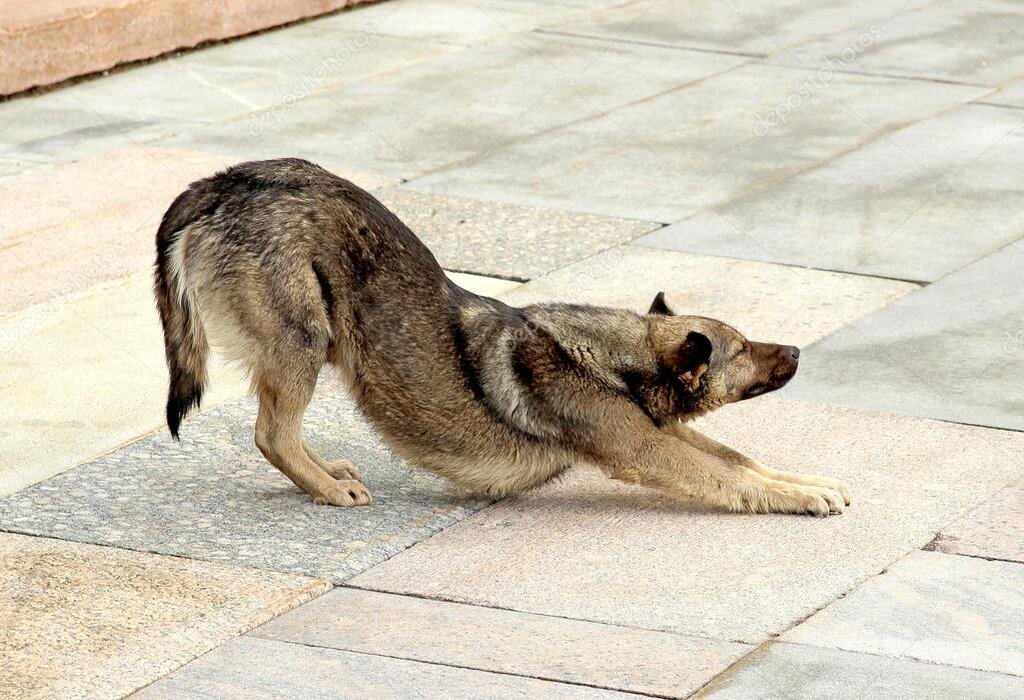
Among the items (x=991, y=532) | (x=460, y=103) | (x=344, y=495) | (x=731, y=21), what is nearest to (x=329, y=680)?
(x=344, y=495)

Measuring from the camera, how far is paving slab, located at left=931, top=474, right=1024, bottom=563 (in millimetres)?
5855

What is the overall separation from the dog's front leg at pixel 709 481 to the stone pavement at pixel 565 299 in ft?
0.39

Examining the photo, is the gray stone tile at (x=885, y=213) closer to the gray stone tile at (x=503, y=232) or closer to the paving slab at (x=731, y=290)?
the paving slab at (x=731, y=290)

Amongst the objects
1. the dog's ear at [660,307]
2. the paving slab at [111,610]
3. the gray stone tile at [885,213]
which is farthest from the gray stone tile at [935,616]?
the gray stone tile at [885,213]

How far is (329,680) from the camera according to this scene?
4.96 metres

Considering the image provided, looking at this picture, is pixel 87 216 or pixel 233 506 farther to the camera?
pixel 87 216

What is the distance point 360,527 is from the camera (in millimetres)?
6199

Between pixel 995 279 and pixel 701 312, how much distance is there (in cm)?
170

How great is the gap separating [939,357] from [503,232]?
2894 mm

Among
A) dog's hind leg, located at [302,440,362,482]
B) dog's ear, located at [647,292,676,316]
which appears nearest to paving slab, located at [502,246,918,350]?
dog's ear, located at [647,292,676,316]

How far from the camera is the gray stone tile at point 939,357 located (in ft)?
24.1

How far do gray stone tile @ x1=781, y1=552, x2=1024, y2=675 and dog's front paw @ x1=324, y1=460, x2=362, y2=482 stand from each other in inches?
81.1

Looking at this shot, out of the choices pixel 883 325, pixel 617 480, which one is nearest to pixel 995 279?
pixel 883 325

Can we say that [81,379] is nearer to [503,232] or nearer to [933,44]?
[503,232]
